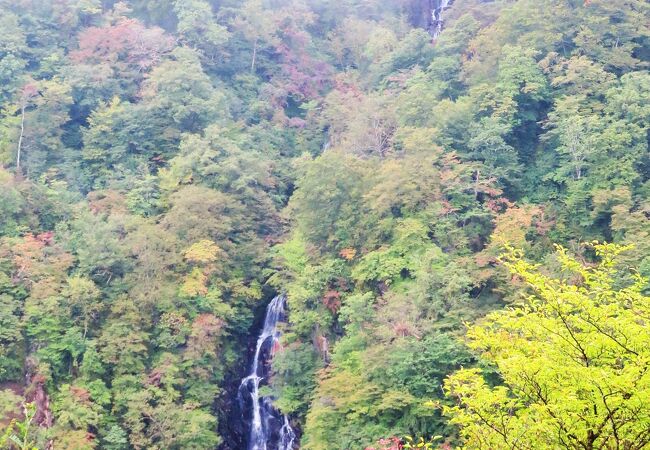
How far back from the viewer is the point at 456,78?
2592 cm

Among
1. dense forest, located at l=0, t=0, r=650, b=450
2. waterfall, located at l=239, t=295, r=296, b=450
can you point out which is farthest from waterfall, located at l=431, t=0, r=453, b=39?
waterfall, located at l=239, t=295, r=296, b=450

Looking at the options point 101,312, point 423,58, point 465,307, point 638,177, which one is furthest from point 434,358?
point 423,58

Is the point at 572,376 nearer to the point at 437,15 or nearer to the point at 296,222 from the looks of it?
the point at 296,222

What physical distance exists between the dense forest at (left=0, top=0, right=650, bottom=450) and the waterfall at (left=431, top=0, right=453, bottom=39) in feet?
25.2

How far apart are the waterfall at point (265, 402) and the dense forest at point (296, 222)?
0.53ft

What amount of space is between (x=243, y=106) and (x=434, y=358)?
18.9 metres

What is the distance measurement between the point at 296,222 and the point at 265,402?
7.14 metres

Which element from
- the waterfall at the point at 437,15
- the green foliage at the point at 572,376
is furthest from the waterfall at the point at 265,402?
the waterfall at the point at 437,15

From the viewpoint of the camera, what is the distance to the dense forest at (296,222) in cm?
1612

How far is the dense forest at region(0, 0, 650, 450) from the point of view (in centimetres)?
1612

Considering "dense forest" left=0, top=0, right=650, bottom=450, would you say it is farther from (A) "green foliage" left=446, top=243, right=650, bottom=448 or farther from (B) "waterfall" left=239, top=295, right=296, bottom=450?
(A) "green foliage" left=446, top=243, right=650, bottom=448

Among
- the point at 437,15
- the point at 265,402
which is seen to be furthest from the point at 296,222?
the point at 437,15

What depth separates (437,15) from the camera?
37.7m

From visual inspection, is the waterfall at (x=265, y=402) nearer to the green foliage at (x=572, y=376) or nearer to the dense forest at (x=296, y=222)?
the dense forest at (x=296, y=222)
